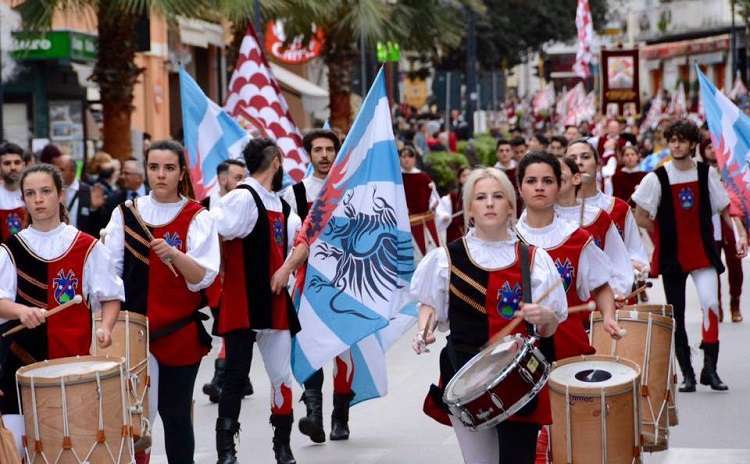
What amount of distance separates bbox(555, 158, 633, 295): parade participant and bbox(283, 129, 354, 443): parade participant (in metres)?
1.59

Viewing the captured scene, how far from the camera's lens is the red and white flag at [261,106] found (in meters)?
15.5

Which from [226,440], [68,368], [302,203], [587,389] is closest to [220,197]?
[302,203]

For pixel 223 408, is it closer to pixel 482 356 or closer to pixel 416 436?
pixel 416 436

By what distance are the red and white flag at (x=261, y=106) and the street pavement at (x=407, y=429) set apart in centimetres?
354

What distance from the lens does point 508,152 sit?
17.8 m

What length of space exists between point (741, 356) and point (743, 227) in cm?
118

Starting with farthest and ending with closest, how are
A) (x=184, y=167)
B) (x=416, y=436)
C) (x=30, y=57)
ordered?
(x=30, y=57), (x=416, y=436), (x=184, y=167)

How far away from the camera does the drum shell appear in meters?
7.93

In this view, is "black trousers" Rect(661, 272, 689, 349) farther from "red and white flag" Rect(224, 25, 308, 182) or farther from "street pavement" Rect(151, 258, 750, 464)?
Answer: "red and white flag" Rect(224, 25, 308, 182)

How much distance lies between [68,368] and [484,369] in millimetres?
1631

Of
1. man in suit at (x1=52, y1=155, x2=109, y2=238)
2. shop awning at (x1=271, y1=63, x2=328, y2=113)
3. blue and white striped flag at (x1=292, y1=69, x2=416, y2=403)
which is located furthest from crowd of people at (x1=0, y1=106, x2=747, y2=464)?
shop awning at (x1=271, y1=63, x2=328, y2=113)

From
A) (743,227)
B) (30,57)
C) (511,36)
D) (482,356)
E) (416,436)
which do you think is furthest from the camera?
(511,36)

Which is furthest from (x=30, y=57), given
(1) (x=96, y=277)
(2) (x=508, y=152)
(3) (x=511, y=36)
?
(3) (x=511, y=36)

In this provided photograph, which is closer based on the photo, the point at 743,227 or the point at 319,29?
the point at 743,227
